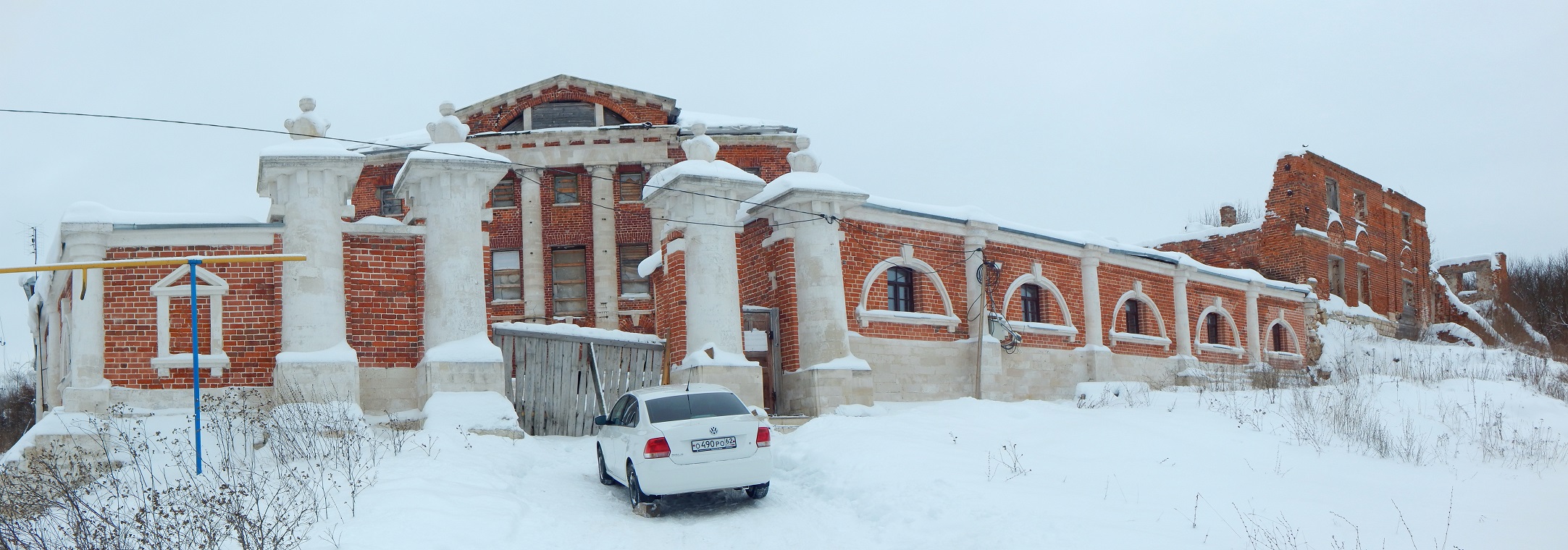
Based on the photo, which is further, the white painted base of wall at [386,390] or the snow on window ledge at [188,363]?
the white painted base of wall at [386,390]

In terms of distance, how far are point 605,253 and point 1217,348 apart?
16.1 m

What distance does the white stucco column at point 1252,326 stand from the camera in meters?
29.4

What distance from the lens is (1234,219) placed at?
4478cm

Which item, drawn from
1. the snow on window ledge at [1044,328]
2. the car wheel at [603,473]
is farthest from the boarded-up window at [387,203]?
the car wheel at [603,473]

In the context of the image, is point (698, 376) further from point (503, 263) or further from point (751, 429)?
point (503, 263)

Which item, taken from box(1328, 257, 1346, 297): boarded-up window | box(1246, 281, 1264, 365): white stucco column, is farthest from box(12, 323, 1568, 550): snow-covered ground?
box(1328, 257, 1346, 297): boarded-up window

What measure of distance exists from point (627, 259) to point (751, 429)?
19999 mm

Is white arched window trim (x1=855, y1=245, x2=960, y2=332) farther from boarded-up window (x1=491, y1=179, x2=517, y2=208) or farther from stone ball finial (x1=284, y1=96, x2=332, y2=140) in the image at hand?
boarded-up window (x1=491, y1=179, x2=517, y2=208)

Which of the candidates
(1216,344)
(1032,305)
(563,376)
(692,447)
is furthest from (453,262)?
(1216,344)

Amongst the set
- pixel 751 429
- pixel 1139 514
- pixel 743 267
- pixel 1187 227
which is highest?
pixel 1187 227

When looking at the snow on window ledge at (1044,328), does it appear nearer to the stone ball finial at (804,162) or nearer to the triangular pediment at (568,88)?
the stone ball finial at (804,162)

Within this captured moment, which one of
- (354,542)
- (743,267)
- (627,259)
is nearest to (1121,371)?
(743,267)

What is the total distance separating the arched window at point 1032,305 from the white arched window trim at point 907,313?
2645 mm

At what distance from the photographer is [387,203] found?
3012 cm
